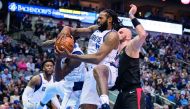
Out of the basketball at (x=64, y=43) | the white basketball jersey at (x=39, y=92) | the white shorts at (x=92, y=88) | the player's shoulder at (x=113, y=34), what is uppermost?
the player's shoulder at (x=113, y=34)

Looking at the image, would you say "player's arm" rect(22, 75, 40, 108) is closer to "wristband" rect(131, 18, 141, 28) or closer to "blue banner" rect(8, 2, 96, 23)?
"wristband" rect(131, 18, 141, 28)

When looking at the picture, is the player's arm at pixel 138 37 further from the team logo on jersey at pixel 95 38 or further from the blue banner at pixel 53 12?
the blue banner at pixel 53 12

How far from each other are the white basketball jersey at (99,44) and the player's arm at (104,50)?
0.13 metres

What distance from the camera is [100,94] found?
6438 mm

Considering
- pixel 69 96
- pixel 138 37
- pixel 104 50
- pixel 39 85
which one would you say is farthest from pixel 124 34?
pixel 39 85

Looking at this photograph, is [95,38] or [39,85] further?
[39,85]

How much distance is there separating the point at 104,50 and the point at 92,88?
65 centimetres

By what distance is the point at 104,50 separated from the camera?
6.59 metres

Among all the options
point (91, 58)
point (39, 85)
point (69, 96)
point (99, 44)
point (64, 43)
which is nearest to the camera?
point (64, 43)

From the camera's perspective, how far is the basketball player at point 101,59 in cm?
649

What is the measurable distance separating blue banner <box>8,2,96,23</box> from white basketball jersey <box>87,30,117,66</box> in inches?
812

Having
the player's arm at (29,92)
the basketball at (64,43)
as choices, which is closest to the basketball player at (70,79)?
the basketball at (64,43)

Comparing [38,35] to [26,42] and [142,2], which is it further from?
[142,2]

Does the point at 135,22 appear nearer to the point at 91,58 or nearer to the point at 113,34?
the point at 113,34
